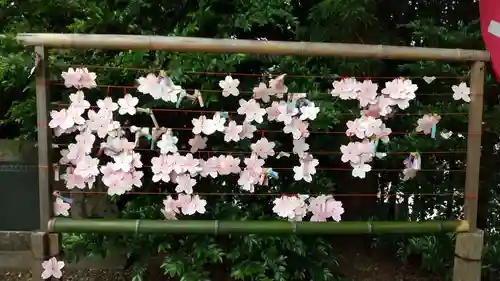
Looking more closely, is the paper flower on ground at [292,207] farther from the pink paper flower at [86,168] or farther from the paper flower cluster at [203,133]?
the pink paper flower at [86,168]

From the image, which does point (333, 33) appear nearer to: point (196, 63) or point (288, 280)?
point (196, 63)

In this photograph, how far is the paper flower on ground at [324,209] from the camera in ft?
11.1

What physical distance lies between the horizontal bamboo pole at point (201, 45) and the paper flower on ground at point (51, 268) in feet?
4.15

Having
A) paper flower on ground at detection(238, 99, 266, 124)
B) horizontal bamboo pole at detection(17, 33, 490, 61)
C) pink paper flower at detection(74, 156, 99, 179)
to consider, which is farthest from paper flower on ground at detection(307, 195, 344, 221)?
pink paper flower at detection(74, 156, 99, 179)

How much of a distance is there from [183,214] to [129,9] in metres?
1.54

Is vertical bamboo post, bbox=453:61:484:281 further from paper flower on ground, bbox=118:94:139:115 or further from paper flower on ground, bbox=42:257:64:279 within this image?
paper flower on ground, bbox=42:257:64:279

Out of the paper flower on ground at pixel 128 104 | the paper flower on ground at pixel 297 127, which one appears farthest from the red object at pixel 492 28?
the paper flower on ground at pixel 128 104

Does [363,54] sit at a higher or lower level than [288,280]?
higher

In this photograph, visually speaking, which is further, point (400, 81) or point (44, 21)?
point (44, 21)

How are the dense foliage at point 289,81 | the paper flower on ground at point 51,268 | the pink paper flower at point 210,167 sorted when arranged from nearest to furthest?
the paper flower on ground at point 51,268, the pink paper flower at point 210,167, the dense foliage at point 289,81

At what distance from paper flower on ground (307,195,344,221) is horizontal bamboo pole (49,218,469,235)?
0.45 ft

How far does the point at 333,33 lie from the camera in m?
3.83

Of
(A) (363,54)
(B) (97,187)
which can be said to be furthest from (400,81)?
(B) (97,187)

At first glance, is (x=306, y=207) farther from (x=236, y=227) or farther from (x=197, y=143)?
(x=197, y=143)
